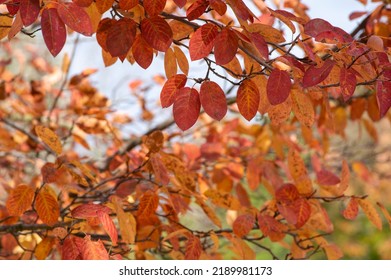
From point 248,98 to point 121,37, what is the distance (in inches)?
9.7

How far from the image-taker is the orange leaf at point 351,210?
138cm

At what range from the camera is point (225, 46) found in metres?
1.00

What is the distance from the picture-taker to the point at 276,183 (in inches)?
72.1

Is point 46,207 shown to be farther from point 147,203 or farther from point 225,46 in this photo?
point 225,46

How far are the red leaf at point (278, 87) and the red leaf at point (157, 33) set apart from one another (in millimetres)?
184

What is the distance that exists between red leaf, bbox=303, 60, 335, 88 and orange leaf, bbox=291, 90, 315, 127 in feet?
0.44

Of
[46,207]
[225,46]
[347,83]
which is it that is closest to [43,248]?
[46,207]

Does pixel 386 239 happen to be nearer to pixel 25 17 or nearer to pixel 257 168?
pixel 257 168

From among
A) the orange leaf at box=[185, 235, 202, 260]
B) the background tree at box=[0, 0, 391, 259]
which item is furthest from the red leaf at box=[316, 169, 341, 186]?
the orange leaf at box=[185, 235, 202, 260]

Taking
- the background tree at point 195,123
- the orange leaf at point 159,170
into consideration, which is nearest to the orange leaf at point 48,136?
the background tree at point 195,123

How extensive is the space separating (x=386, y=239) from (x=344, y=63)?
5714mm

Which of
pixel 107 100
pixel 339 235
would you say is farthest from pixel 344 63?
pixel 339 235

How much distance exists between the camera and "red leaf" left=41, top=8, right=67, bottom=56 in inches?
37.1

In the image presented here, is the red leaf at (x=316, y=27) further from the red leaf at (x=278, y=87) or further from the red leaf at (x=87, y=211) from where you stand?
the red leaf at (x=87, y=211)
